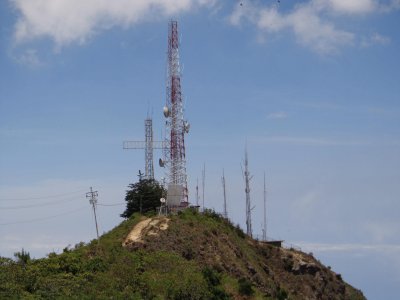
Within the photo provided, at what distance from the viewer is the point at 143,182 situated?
67188 mm

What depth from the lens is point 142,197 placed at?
2598 inches

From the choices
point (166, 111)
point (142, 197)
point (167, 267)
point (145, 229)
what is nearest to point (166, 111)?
point (166, 111)

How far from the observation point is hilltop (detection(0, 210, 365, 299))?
45.2 m

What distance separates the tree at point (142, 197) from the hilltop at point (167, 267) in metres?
3.95

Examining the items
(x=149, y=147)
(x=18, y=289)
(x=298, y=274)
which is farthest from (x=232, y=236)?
(x=18, y=289)

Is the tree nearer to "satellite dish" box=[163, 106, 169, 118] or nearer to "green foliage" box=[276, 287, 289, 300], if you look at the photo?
"satellite dish" box=[163, 106, 169, 118]

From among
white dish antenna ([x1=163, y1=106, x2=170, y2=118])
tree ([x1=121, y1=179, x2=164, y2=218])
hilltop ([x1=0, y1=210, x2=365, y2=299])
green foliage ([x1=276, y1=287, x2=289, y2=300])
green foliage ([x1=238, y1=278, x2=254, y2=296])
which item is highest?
white dish antenna ([x1=163, y1=106, x2=170, y2=118])

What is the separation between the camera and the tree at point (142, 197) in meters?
65.9

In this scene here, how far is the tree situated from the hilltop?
3.95 m

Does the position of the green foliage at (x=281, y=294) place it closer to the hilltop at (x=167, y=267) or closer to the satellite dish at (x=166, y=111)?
the hilltop at (x=167, y=267)

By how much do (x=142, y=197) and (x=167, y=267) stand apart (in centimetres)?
1582

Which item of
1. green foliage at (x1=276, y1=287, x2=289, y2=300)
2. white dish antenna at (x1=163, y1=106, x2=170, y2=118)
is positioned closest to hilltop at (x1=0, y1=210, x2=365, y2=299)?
green foliage at (x1=276, y1=287, x2=289, y2=300)

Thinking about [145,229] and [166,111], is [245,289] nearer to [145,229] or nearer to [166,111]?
[145,229]

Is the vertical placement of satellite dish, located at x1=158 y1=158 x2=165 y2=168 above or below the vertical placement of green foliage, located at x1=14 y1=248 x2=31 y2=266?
above
